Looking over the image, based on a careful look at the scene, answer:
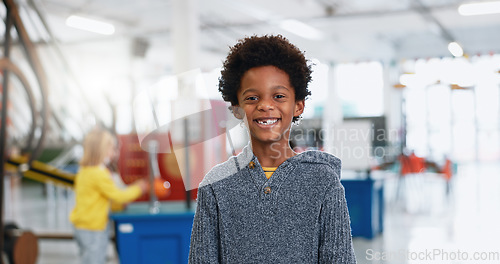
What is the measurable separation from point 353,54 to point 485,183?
23.4 feet

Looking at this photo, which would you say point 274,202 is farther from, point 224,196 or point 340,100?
point 340,100

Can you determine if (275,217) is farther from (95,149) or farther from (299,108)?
(95,149)

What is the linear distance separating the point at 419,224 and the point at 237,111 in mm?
5293

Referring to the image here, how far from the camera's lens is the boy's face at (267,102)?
927 mm

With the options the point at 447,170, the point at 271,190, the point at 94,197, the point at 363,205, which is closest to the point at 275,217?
the point at 271,190

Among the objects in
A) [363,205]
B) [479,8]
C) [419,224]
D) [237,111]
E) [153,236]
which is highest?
[479,8]

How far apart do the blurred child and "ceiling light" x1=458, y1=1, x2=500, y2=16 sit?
319 inches

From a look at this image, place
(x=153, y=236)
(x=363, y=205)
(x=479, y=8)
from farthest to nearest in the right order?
(x=479, y=8) → (x=363, y=205) → (x=153, y=236)

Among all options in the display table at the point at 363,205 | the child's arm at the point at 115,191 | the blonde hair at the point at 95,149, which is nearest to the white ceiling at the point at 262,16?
the display table at the point at 363,205

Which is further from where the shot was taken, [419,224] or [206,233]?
[419,224]

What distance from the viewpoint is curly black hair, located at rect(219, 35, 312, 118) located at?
961 millimetres

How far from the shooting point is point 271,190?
94 cm

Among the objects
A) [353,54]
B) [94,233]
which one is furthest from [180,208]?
[353,54]

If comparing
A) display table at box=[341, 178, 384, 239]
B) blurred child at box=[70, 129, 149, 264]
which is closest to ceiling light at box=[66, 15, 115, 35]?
display table at box=[341, 178, 384, 239]
